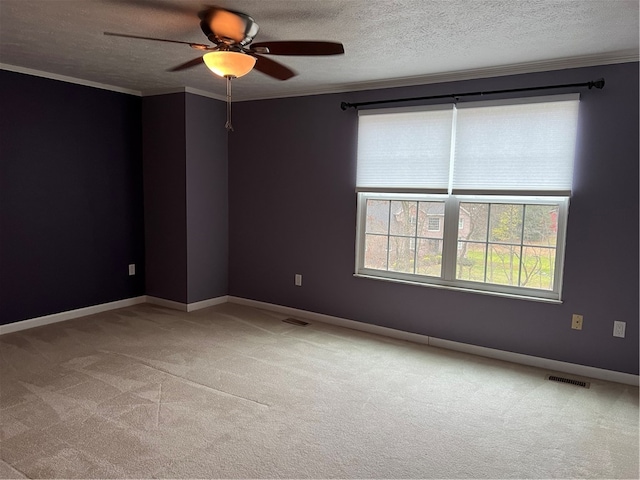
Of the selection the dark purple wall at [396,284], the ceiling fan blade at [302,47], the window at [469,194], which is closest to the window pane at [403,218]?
the window at [469,194]

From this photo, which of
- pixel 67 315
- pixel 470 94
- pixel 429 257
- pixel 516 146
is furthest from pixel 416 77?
pixel 67 315

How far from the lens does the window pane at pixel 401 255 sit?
425 centimetres

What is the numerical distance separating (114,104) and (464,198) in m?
3.57

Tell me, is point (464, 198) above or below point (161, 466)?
above

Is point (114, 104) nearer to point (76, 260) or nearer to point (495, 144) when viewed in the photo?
point (76, 260)

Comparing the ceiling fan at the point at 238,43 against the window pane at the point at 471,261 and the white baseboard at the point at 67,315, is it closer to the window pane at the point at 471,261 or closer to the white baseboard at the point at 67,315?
the window pane at the point at 471,261

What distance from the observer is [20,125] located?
161 inches

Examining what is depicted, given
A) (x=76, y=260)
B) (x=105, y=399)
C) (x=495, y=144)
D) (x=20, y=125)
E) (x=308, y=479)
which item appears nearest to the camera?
(x=308, y=479)

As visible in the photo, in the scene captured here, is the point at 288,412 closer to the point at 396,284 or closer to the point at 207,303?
the point at 396,284

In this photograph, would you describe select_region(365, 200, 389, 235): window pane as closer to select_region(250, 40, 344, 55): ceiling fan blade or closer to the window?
the window

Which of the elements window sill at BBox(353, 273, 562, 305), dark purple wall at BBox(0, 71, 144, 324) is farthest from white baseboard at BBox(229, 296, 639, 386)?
dark purple wall at BBox(0, 71, 144, 324)

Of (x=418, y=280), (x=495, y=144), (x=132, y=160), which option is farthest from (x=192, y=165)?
(x=495, y=144)

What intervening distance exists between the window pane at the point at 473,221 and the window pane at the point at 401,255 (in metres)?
0.48

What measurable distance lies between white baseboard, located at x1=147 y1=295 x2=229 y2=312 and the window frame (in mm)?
1725
